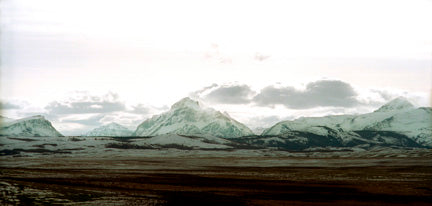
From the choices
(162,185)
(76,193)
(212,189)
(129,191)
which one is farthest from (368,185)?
(76,193)

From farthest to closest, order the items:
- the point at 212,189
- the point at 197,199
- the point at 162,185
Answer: the point at 162,185 → the point at 212,189 → the point at 197,199

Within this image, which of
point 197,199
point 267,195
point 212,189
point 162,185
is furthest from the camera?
point 162,185

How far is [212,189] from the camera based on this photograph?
59594mm

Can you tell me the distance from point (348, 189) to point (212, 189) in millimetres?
16890

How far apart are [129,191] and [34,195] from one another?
33.9ft

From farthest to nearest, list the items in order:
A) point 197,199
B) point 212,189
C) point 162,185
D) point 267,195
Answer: point 162,185 → point 212,189 → point 267,195 → point 197,199

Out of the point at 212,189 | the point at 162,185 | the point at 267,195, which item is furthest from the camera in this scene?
the point at 162,185

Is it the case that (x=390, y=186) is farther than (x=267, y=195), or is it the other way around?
(x=390, y=186)

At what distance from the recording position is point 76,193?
2076 inches

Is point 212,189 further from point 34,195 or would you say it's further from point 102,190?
point 34,195

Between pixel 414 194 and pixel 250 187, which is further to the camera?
pixel 250 187

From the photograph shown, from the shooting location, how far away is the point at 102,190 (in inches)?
2207

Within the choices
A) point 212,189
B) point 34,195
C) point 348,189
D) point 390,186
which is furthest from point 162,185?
point 390,186

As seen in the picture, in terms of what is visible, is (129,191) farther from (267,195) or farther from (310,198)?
(310,198)
